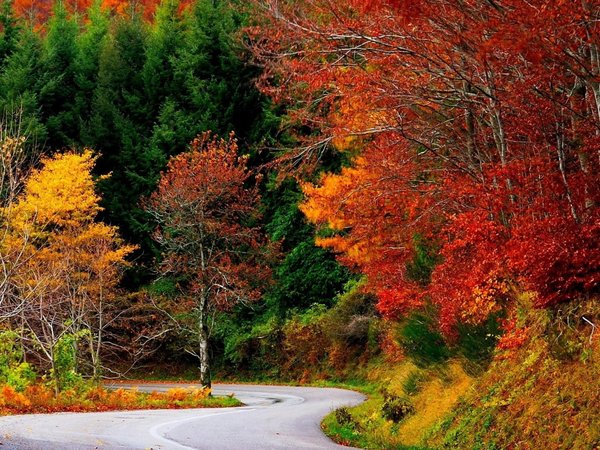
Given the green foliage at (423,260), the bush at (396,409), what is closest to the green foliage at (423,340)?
the bush at (396,409)

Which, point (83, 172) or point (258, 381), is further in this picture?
point (258, 381)

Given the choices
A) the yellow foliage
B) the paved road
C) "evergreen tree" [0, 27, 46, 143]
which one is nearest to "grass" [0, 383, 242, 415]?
the paved road

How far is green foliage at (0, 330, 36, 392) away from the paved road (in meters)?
4.26

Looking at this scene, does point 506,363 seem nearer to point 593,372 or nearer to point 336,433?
point 593,372

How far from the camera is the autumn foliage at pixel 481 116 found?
9.92 meters

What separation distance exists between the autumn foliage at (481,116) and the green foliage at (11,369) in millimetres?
9133

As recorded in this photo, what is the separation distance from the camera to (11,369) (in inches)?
781

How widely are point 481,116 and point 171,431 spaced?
7612 millimetres

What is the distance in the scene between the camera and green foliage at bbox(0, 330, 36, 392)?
63.3 ft

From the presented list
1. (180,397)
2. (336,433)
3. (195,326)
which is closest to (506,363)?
(336,433)

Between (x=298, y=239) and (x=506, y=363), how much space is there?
29649 mm

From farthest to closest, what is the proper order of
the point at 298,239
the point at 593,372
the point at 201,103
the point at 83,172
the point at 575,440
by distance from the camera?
the point at 201,103 → the point at 298,239 → the point at 83,172 → the point at 593,372 → the point at 575,440

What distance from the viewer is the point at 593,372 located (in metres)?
9.28

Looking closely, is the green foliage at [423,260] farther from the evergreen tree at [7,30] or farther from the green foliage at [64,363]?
the evergreen tree at [7,30]
